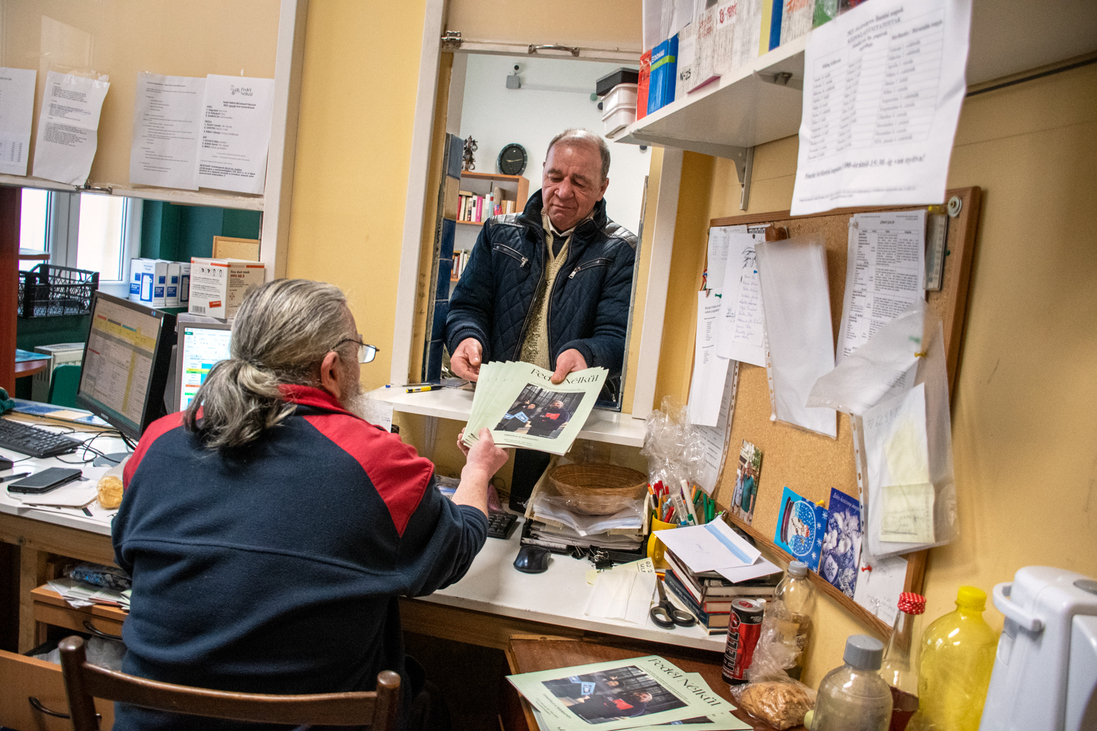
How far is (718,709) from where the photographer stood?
1.13 m

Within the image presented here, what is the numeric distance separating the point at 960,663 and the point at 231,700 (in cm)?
89

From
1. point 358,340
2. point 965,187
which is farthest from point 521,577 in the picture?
point 965,187

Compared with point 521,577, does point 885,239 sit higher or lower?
higher

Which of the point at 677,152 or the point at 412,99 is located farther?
the point at 412,99

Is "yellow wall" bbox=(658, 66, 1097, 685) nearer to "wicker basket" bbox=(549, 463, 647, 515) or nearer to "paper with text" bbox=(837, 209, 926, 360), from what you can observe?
"paper with text" bbox=(837, 209, 926, 360)

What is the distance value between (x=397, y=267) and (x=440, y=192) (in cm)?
24

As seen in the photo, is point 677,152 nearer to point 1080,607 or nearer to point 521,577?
point 521,577

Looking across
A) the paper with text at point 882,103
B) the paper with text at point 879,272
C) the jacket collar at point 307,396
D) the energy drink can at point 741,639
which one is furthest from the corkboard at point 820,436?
the jacket collar at point 307,396

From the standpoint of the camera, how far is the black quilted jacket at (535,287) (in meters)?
1.96

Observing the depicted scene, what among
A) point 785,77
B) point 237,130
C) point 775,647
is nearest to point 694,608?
point 775,647

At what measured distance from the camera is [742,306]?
4.78ft

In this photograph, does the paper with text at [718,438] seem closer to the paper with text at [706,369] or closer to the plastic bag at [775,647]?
the paper with text at [706,369]

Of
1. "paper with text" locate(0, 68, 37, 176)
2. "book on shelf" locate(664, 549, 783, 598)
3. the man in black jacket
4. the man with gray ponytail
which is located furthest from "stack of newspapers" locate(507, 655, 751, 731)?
"paper with text" locate(0, 68, 37, 176)

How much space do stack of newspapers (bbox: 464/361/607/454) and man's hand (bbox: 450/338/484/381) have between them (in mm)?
114
